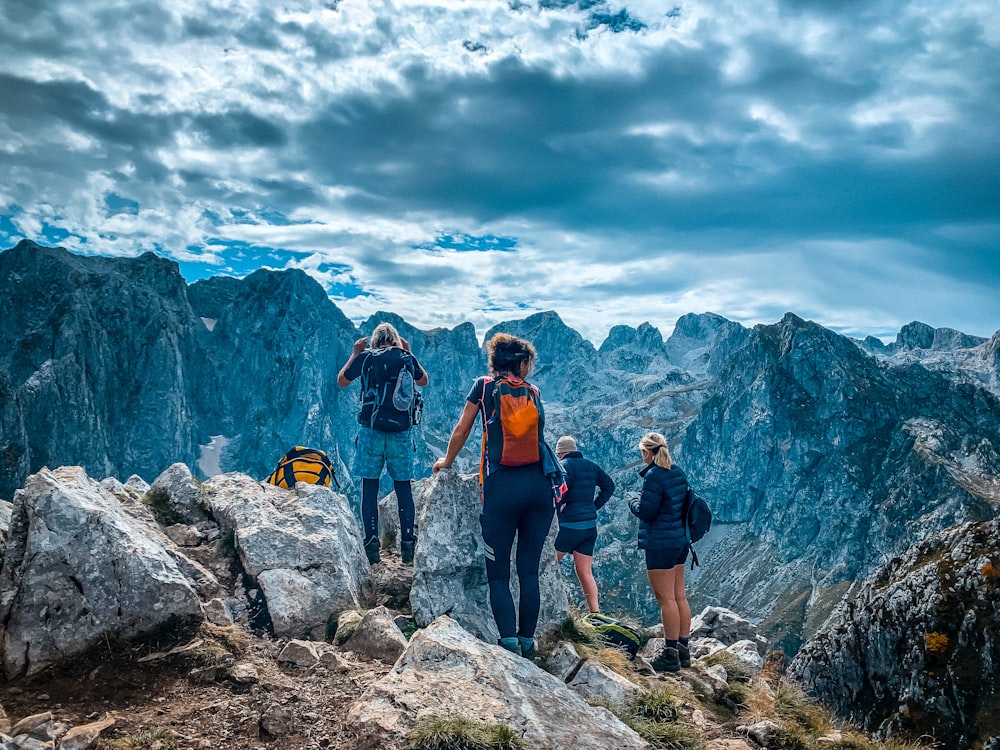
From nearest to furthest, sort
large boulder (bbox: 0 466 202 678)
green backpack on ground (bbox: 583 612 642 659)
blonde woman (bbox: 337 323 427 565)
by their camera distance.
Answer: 1. large boulder (bbox: 0 466 202 678)
2. green backpack on ground (bbox: 583 612 642 659)
3. blonde woman (bbox: 337 323 427 565)

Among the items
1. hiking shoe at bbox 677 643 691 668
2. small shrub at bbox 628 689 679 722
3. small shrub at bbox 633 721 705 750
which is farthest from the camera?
hiking shoe at bbox 677 643 691 668

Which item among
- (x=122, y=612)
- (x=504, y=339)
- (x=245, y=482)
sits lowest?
(x=122, y=612)

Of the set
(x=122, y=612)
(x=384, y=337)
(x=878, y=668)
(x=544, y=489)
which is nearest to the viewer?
(x=122, y=612)

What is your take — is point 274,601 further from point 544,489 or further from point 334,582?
point 544,489

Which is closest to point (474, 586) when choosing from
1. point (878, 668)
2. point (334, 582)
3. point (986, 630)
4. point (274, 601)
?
point (334, 582)

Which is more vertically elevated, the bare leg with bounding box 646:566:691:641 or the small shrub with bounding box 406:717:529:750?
the small shrub with bounding box 406:717:529:750

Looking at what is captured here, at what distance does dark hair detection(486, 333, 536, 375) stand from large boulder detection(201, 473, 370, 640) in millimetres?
4575

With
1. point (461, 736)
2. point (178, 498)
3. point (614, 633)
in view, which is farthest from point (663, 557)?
point (178, 498)

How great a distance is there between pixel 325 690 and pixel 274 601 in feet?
8.67

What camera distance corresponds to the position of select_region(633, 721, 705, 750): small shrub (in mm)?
6309

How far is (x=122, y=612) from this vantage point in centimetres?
700

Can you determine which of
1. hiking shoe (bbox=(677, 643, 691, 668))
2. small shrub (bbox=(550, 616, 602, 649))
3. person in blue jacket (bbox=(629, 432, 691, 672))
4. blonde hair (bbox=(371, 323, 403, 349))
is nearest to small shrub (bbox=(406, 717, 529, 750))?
small shrub (bbox=(550, 616, 602, 649))

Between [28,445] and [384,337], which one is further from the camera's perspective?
[28,445]

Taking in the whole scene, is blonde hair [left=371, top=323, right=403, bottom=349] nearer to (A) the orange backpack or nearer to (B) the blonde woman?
(B) the blonde woman
